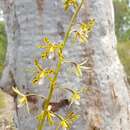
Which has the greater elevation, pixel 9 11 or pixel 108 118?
pixel 9 11

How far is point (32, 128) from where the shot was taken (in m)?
2.80

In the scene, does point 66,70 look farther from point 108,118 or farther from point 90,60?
point 108,118

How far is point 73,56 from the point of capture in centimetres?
276

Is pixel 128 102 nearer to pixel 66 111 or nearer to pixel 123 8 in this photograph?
pixel 66 111

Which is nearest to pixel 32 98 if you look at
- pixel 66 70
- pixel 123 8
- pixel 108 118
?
pixel 66 70

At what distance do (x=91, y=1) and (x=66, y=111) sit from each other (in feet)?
1.98

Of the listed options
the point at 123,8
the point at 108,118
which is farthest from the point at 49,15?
the point at 123,8

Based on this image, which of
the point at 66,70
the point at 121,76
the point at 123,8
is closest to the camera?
the point at 66,70

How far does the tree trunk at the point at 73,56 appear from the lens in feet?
→ 9.06

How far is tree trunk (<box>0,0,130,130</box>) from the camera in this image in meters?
2.76

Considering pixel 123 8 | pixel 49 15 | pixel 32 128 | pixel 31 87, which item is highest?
pixel 123 8

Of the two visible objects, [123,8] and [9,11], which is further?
[123,8]

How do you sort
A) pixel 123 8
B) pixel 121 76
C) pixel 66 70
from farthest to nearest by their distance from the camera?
pixel 123 8
pixel 121 76
pixel 66 70

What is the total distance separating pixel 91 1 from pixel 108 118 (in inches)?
25.0
